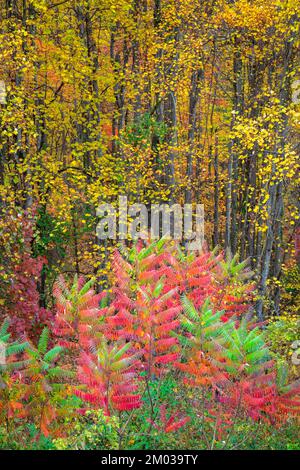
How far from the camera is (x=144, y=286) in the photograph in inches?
336

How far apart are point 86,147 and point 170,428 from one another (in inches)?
419

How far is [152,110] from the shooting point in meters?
17.8

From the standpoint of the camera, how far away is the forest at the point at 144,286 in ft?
A: 21.0

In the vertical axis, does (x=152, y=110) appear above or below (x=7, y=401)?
above

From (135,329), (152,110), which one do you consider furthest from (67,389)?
(152,110)

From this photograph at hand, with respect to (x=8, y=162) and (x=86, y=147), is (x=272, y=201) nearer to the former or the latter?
(x=86, y=147)

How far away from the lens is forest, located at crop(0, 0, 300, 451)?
6.41 m

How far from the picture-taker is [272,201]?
53.4ft

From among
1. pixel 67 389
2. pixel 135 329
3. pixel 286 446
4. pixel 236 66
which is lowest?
pixel 286 446

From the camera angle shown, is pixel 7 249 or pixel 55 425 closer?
pixel 55 425

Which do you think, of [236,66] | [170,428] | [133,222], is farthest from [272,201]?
[170,428]
